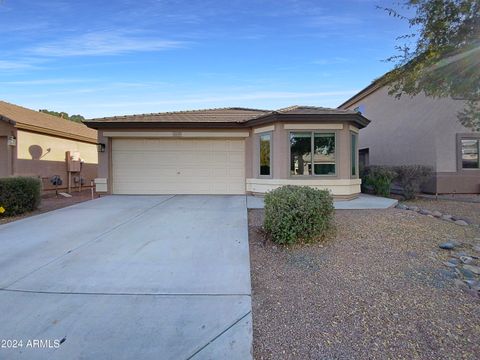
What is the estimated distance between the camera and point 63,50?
11797 millimetres

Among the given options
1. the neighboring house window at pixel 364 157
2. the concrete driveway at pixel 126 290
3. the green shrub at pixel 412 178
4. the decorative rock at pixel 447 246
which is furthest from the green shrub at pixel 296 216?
the neighboring house window at pixel 364 157

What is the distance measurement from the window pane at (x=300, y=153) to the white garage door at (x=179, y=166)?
→ 2.37m

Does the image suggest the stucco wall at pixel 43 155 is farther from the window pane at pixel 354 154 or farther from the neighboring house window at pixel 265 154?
the window pane at pixel 354 154

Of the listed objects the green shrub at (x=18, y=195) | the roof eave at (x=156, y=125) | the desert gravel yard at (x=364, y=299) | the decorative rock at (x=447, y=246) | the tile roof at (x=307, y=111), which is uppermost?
the tile roof at (x=307, y=111)

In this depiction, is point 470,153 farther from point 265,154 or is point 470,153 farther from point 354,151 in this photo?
point 265,154

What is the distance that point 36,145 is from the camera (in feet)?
47.8

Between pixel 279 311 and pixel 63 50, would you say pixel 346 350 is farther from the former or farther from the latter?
pixel 63 50

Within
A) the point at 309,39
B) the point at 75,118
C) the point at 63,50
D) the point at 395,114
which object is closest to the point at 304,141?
the point at 309,39

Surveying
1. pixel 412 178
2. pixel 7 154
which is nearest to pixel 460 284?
pixel 412 178

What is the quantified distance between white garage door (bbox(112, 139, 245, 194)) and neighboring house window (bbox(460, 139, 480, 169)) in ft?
32.7

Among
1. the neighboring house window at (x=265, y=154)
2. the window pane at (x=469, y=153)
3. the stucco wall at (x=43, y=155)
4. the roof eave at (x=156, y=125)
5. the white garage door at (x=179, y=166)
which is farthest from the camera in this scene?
the stucco wall at (x=43, y=155)

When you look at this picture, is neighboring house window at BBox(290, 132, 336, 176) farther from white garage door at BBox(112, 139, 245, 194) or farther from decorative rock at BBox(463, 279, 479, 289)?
decorative rock at BBox(463, 279, 479, 289)

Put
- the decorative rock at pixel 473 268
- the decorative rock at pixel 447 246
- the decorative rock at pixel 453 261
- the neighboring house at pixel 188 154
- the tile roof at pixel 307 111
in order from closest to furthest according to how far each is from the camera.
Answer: the decorative rock at pixel 473 268, the decorative rock at pixel 453 261, the decorative rock at pixel 447 246, the tile roof at pixel 307 111, the neighboring house at pixel 188 154

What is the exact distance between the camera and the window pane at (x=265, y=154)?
11.7 metres
